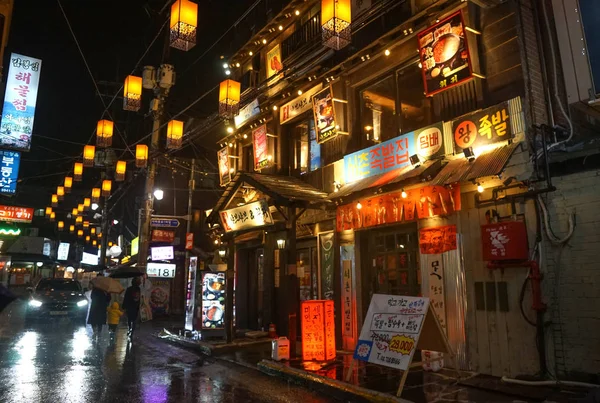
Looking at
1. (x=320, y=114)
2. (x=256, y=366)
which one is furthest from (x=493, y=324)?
(x=320, y=114)

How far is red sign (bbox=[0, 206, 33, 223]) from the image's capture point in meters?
26.9

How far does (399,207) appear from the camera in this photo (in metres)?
10.3

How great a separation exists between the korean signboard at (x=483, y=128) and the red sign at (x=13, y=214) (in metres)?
28.6

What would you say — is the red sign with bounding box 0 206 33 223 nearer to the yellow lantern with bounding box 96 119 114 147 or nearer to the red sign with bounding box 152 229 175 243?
the red sign with bounding box 152 229 175 243

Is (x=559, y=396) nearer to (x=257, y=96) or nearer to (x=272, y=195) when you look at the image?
(x=272, y=195)

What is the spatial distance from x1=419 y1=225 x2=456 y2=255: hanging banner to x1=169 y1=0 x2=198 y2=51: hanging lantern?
8319 mm

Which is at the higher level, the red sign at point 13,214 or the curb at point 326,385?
the red sign at point 13,214

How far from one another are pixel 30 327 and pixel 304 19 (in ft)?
59.7

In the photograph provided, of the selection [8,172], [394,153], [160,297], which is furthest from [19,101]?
[394,153]

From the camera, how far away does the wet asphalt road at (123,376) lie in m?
7.43

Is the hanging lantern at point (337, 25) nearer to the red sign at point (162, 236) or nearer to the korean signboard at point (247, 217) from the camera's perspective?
the korean signboard at point (247, 217)

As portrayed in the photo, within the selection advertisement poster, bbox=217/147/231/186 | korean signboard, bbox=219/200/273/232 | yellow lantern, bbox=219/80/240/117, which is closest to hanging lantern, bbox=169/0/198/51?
yellow lantern, bbox=219/80/240/117

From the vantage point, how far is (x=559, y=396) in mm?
6539

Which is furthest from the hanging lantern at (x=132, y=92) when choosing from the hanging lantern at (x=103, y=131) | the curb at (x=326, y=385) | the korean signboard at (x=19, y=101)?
the curb at (x=326, y=385)
